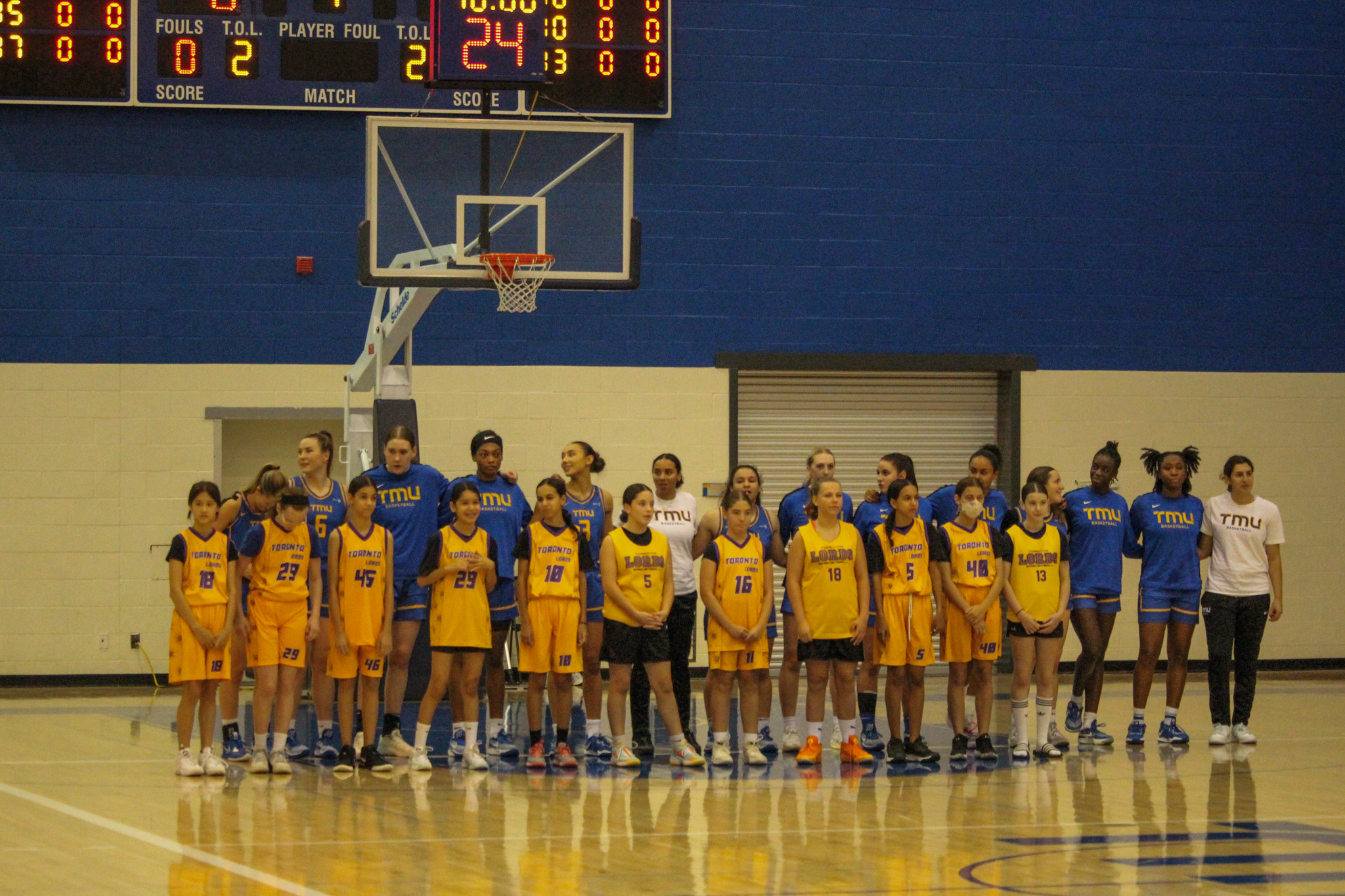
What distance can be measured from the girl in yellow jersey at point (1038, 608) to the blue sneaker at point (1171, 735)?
38.0 inches

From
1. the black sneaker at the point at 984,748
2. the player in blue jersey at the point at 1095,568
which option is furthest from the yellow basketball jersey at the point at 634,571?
the player in blue jersey at the point at 1095,568

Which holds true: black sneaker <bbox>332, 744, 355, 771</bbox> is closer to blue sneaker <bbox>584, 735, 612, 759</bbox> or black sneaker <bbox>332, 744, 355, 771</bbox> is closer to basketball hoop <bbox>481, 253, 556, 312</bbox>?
blue sneaker <bbox>584, 735, 612, 759</bbox>

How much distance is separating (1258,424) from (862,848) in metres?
9.45

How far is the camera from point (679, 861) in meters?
6.46

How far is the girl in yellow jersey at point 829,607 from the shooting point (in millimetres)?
8922

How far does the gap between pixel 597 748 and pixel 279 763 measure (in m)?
1.81

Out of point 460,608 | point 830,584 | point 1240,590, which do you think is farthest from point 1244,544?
point 460,608

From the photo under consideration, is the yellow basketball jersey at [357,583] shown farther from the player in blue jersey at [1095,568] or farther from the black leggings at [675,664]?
the player in blue jersey at [1095,568]

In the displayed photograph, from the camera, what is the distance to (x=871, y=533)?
9188 mm

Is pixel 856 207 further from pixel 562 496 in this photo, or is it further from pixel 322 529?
pixel 322 529

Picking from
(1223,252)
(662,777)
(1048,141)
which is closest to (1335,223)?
(1223,252)

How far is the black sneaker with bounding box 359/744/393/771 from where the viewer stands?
28.7ft

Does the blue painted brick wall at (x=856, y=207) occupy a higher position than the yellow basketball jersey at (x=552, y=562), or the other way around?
the blue painted brick wall at (x=856, y=207)

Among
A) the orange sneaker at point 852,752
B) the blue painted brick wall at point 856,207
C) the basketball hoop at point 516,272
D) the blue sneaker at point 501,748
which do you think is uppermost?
the blue painted brick wall at point 856,207
